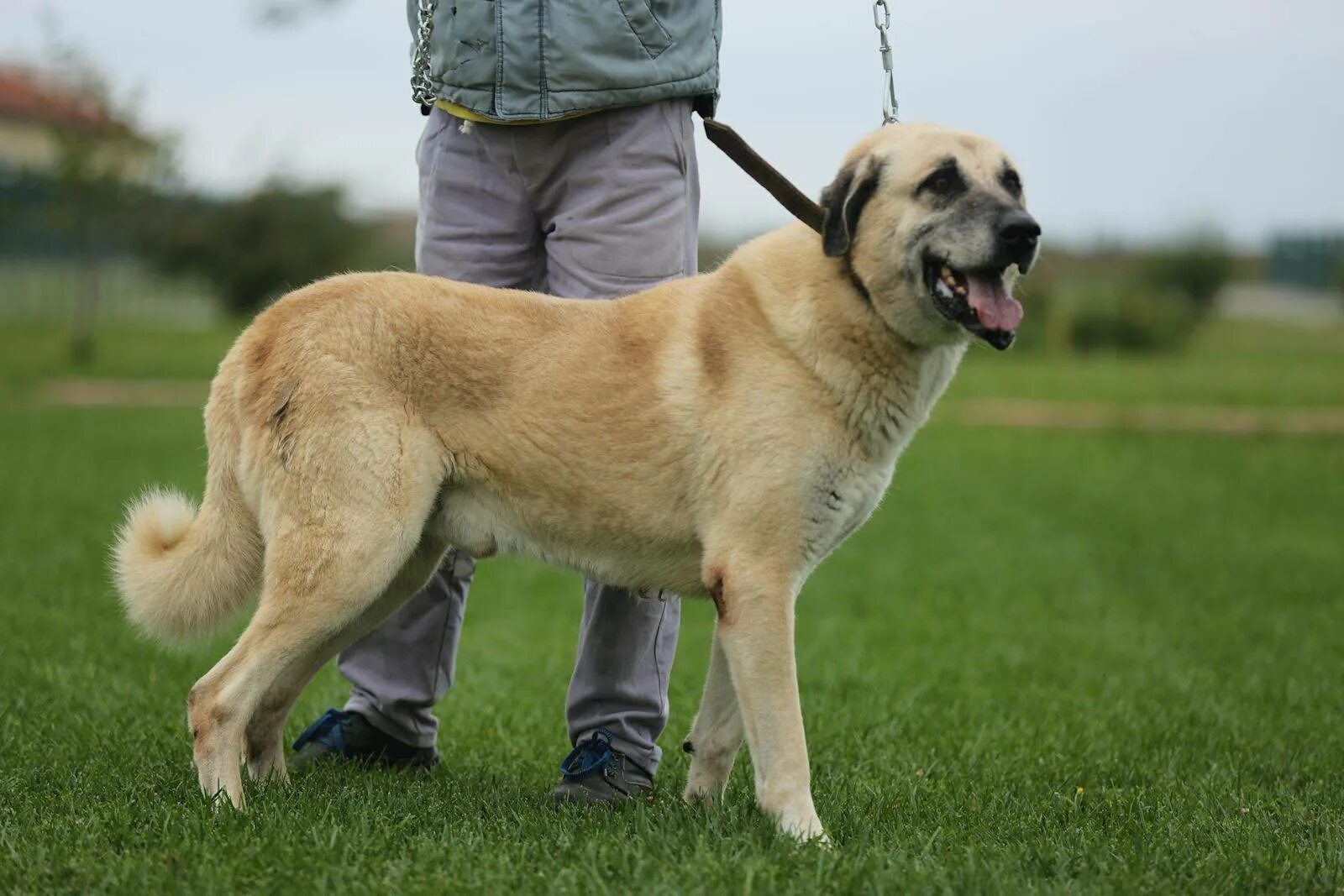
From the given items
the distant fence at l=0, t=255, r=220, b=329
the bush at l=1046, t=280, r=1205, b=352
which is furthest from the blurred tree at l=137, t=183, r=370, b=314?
the bush at l=1046, t=280, r=1205, b=352

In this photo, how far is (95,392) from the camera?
19156mm

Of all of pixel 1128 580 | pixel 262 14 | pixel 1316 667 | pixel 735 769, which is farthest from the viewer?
pixel 262 14

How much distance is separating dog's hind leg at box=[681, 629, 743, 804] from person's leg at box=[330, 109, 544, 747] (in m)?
0.91

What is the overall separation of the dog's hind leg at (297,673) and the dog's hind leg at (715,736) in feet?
2.74

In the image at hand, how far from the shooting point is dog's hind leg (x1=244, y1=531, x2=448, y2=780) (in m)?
3.86

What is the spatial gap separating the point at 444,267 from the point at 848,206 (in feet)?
4.45

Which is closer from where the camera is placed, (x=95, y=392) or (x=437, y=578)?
(x=437, y=578)

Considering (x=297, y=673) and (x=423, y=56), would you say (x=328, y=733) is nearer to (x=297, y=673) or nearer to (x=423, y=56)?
(x=297, y=673)

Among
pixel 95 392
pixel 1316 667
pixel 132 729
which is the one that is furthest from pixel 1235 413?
pixel 132 729

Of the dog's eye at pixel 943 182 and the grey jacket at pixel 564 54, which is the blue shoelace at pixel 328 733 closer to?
the grey jacket at pixel 564 54

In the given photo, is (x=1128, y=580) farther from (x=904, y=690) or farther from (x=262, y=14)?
(x=262, y=14)

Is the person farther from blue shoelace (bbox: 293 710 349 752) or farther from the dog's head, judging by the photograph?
the dog's head

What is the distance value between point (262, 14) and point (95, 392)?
235 inches

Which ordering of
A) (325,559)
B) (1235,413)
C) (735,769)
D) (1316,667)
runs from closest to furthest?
1. (325,559)
2. (735,769)
3. (1316,667)
4. (1235,413)
